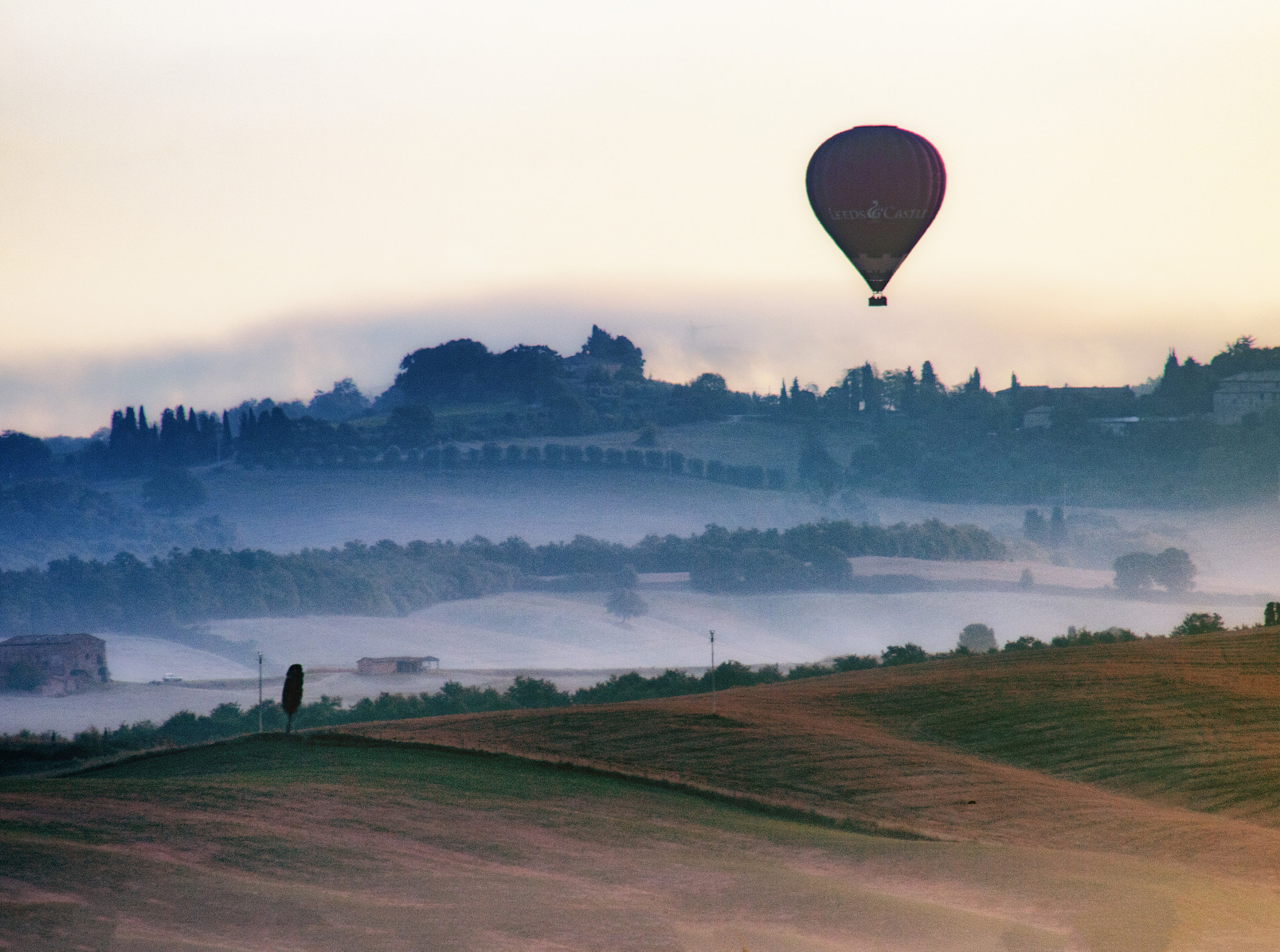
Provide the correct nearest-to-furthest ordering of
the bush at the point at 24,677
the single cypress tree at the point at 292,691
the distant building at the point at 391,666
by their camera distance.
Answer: the single cypress tree at the point at 292,691
the bush at the point at 24,677
the distant building at the point at 391,666

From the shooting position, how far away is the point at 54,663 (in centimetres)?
15325

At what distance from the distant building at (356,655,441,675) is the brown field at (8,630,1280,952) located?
120354 millimetres

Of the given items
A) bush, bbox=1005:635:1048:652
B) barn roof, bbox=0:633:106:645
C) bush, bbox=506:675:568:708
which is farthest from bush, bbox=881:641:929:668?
barn roof, bbox=0:633:106:645

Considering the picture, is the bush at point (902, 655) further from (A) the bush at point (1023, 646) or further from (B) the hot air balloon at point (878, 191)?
(B) the hot air balloon at point (878, 191)

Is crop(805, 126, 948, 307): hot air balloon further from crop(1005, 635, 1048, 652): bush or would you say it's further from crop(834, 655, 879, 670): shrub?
crop(834, 655, 879, 670): shrub


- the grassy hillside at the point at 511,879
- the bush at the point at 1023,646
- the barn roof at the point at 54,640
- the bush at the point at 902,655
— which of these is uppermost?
the grassy hillside at the point at 511,879

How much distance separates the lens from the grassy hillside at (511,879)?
17125 mm

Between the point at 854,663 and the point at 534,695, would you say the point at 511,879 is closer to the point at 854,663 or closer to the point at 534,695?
the point at 854,663

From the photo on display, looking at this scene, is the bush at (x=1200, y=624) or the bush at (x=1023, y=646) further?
the bush at (x=1200, y=624)

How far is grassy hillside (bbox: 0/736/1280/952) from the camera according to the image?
1712 cm

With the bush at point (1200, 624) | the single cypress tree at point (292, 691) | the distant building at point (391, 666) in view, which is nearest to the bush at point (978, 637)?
the distant building at point (391, 666)

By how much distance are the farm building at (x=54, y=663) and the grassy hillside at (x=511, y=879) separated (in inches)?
5278

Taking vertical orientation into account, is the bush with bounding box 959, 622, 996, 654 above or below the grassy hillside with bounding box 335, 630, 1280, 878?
below

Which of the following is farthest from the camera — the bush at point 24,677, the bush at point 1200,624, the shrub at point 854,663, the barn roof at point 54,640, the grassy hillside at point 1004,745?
the barn roof at point 54,640
